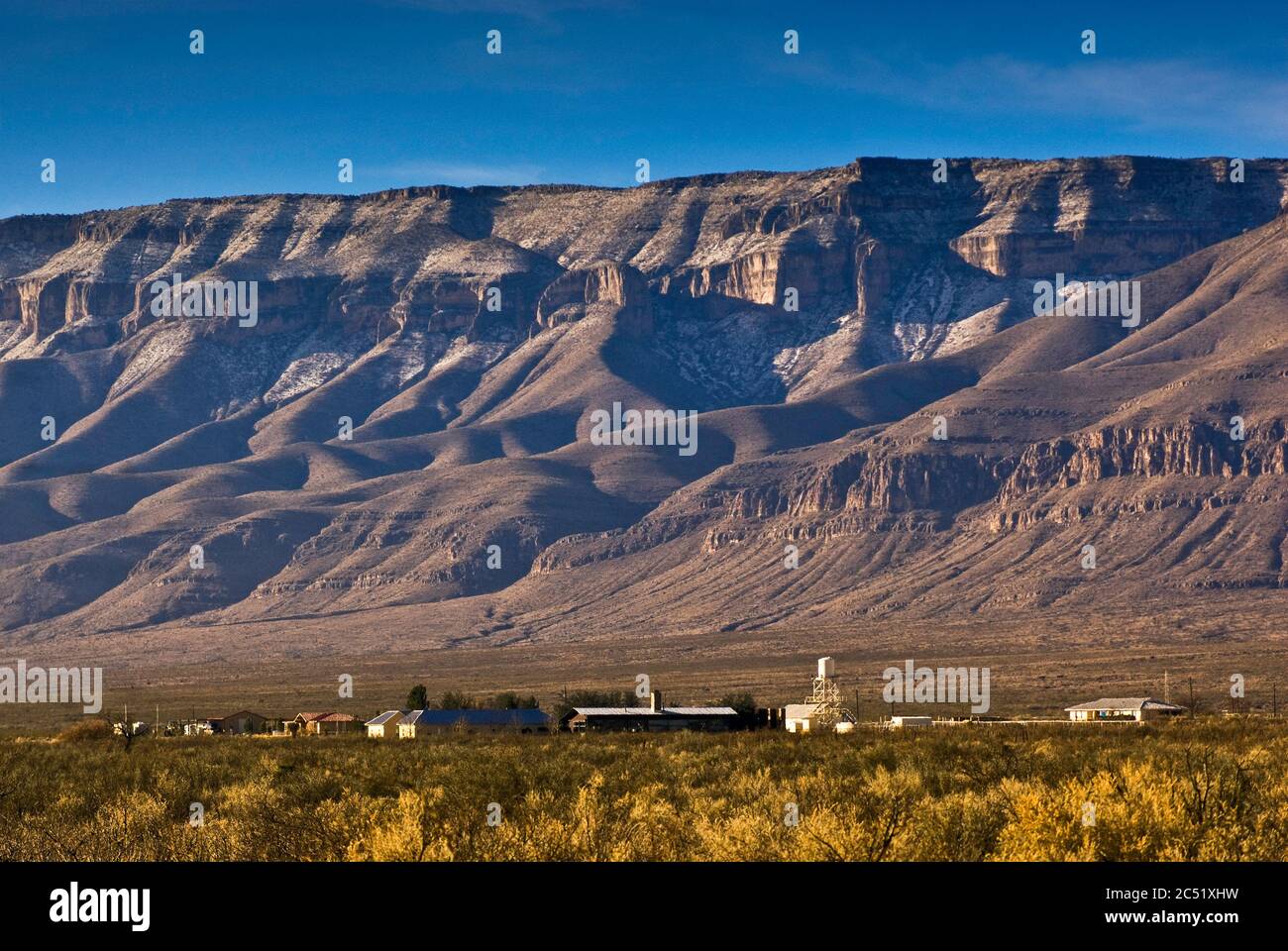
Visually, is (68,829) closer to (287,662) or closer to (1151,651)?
(1151,651)

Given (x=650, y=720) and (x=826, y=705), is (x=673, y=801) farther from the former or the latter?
(x=826, y=705)

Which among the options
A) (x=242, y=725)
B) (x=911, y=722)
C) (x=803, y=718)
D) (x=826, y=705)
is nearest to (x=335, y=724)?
(x=242, y=725)

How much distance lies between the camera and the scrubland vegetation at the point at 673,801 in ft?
64.1

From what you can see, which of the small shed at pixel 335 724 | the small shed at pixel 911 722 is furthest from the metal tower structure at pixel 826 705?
the small shed at pixel 335 724

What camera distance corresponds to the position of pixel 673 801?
31.6 metres

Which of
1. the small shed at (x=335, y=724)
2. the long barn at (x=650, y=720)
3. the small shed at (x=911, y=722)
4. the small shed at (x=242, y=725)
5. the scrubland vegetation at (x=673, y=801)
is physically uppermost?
the scrubland vegetation at (x=673, y=801)

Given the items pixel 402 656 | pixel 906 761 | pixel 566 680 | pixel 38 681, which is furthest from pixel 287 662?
pixel 906 761

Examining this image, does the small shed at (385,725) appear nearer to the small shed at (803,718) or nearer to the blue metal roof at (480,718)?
the blue metal roof at (480,718)
